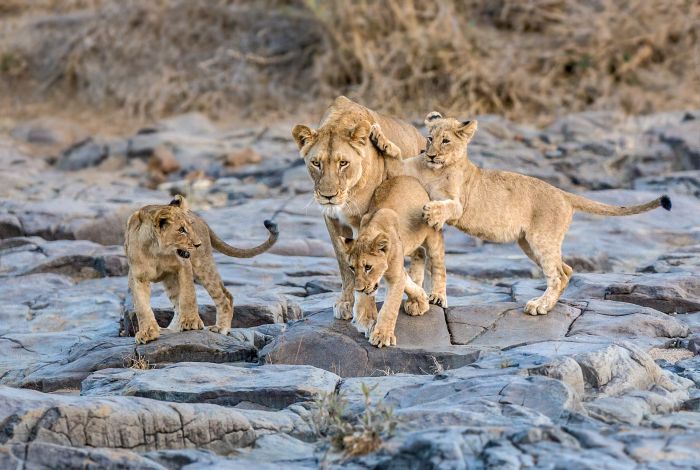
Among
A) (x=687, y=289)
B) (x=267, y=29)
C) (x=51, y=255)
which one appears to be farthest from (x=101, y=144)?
(x=687, y=289)

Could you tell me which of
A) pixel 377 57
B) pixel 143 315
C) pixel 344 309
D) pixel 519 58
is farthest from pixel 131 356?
pixel 519 58

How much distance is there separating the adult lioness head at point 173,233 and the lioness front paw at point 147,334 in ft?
1.94

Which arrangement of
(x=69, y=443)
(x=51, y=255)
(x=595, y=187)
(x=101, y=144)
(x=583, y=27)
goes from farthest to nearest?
(x=583, y=27), (x=101, y=144), (x=595, y=187), (x=51, y=255), (x=69, y=443)

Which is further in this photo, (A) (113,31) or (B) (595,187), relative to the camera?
(A) (113,31)

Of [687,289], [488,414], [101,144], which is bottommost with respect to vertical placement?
[101,144]

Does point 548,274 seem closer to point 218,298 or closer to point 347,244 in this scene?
point 347,244

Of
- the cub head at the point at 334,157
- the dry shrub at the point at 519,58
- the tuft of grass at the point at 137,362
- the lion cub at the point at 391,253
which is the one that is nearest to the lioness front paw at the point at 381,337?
the lion cub at the point at 391,253

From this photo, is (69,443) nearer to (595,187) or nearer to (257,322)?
(257,322)

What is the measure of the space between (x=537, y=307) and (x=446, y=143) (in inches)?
56.2

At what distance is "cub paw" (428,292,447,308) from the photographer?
893cm

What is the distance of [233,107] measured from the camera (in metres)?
22.7

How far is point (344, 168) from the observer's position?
8461 millimetres

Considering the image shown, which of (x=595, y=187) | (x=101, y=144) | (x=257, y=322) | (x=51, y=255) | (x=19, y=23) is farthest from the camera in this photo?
(x=19, y=23)

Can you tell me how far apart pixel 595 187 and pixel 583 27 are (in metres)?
6.05
